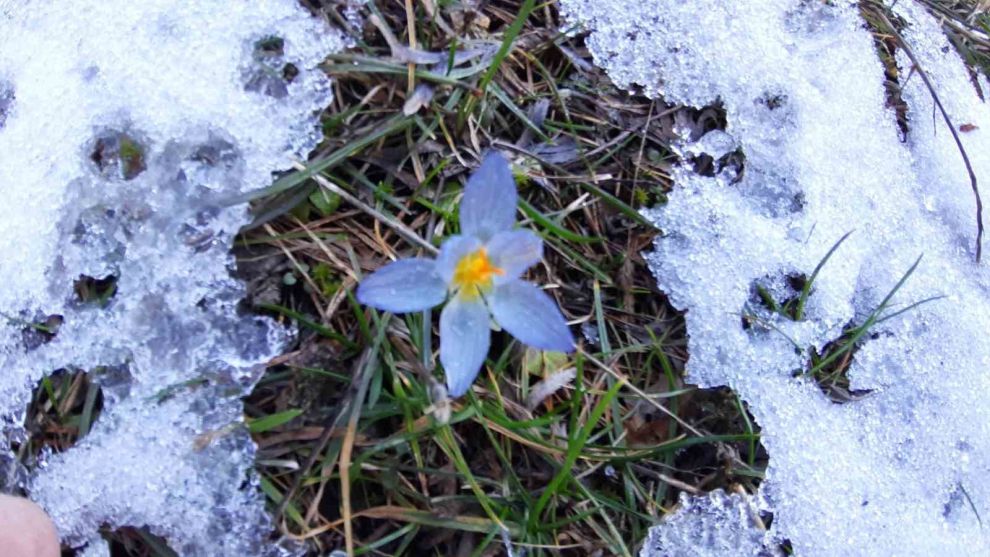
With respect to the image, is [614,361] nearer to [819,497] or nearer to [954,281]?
[819,497]

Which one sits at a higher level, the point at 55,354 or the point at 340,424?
the point at 340,424

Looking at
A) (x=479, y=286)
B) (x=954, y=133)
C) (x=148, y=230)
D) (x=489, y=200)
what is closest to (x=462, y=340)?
(x=479, y=286)

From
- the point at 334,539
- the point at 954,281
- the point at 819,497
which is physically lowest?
the point at 334,539

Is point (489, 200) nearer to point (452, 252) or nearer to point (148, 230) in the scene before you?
point (452, 252)

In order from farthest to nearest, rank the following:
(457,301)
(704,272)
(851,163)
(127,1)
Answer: (851,163) → (704,272) → (127,1) → (457,301)

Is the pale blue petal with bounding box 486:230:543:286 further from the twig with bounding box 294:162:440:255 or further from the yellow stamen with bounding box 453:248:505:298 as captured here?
the twig with bounding box 294:162:440:255

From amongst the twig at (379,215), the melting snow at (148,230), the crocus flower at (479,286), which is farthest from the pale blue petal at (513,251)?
the melting snow at (148,230)

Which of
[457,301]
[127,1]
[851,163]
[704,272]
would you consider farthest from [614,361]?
[127,1]
